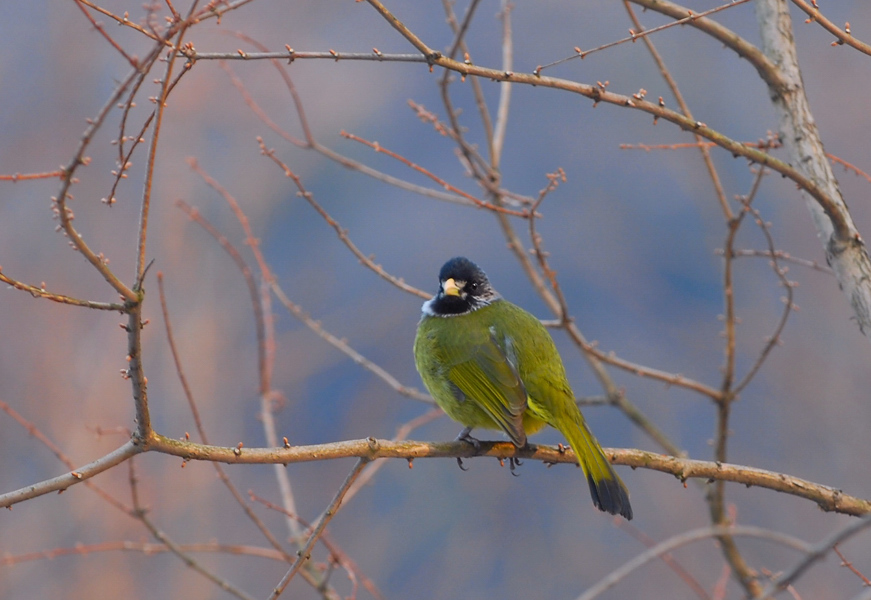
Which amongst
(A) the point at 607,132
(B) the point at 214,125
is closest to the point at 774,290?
(A) the point at 607,132

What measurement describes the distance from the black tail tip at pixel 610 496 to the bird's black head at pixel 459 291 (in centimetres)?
126

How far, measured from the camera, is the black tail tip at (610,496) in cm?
327

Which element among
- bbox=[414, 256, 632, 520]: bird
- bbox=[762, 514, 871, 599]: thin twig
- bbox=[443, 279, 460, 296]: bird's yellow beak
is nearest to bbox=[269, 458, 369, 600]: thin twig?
bbox=[414, 256, 632, 520]: bird

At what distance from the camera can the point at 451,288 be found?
4.28m

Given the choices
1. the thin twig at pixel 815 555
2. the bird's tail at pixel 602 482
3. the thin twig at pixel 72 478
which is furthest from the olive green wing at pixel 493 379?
the thin twig at pixel 815 555

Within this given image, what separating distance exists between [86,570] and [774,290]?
7.56 meters

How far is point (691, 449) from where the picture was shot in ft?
28.4

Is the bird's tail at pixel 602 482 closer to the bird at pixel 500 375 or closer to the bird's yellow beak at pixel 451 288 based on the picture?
the bird at pixel 500 375

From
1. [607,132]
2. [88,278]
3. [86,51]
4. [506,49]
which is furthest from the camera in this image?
[607,132]

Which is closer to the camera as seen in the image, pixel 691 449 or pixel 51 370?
pixel 51 370

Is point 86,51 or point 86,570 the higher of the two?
point 86,51

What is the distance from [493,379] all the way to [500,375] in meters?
0.04

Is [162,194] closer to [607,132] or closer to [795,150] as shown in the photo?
[607,132]

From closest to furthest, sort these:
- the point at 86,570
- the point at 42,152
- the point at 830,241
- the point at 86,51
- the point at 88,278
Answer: the point at 830,241
the point at 86,570
the point at 88,278
the point at 42,152
the point at 86,51
